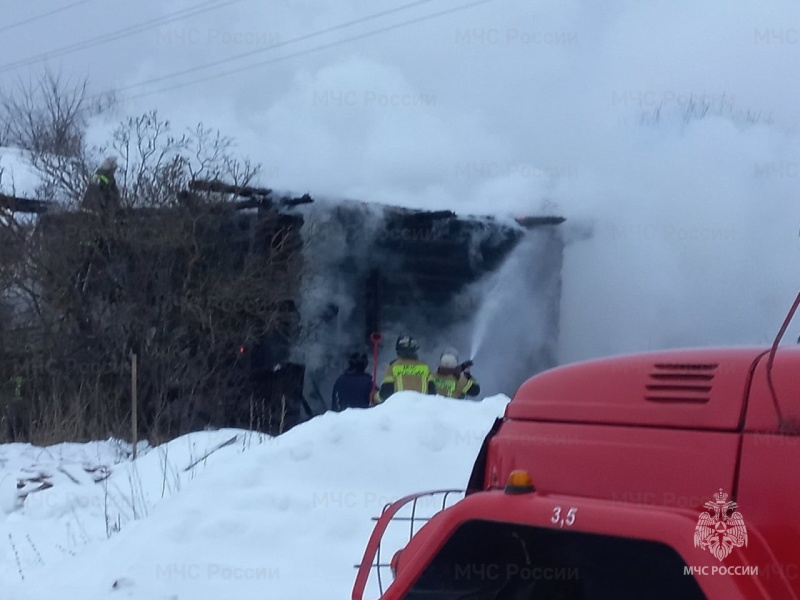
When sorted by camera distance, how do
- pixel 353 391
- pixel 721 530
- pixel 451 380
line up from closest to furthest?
pixel 721 530 → pixel 451 380 → pixel 353 391

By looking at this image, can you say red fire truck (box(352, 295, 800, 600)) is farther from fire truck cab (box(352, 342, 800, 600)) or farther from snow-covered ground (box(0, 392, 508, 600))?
snow-covered ground (box(0, 392, 508, 600))

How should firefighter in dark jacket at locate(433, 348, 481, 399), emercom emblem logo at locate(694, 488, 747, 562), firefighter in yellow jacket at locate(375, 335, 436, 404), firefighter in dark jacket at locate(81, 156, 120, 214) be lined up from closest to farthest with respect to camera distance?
emercom emblem logo at locate(694, 488, 747, 562) → firefighter in yellow jacket at locate(375, 335, 436, 404) → firefighter in dark jacket at locate(433, 348, 481, 399) → firefighter in dark jacket at locate(81, 156, 120, 214)

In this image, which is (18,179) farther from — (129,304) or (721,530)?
(721,530)

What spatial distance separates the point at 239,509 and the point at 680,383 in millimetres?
3917

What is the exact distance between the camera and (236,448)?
8062 mm

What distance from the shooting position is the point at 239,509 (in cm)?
589

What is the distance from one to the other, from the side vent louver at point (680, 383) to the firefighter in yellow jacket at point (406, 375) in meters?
6.78

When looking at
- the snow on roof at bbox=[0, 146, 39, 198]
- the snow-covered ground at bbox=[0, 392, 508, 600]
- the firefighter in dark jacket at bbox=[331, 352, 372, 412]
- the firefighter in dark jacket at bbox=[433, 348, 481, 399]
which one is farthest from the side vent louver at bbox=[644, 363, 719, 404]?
the snow on roof at bbox=[0, 146, 39, 198]

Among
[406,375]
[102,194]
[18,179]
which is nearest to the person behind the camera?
[406,375]

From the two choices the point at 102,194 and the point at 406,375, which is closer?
the point at 406,375

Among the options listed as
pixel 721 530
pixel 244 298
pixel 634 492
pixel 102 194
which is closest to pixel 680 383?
pixel 634 492

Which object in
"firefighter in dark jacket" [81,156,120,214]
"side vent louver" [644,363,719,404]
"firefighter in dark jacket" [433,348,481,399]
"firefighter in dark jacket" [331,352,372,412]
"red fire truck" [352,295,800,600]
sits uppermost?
"firefighter in dark jacket" [81,156,120,214]

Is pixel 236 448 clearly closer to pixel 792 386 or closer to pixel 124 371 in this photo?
pixel 124 371

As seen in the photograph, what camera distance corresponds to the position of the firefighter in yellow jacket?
30.9 ft
